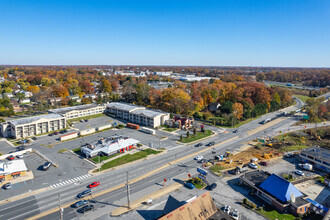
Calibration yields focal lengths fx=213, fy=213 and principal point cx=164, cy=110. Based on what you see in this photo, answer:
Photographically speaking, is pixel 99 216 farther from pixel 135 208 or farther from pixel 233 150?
pixel 233 150

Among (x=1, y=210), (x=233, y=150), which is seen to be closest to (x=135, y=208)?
(x=1, y=210)

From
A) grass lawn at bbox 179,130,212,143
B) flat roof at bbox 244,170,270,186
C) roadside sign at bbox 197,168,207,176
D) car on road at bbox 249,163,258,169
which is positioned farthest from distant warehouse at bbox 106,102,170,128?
flat roof at bbox 244,170,270,186

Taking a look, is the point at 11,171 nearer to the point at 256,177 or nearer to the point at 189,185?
the point at 189,185

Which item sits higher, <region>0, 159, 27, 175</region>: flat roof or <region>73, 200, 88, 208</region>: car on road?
<region>0, 159, 27, 175</region>: flat roof

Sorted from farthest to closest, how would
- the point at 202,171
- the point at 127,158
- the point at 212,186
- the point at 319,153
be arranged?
the point at 127,158, the point at 319,153, the point at 202,171, the point at 212,186

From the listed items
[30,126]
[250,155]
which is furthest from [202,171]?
[30,126]

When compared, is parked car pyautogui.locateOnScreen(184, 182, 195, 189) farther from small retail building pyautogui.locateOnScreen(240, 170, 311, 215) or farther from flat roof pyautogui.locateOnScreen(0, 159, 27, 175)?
flat roof pyautogui.locateOnScreen(0, 159, 27, 175)
